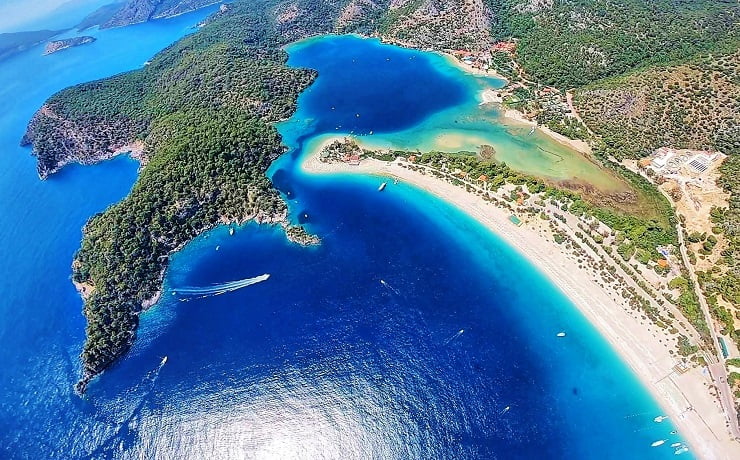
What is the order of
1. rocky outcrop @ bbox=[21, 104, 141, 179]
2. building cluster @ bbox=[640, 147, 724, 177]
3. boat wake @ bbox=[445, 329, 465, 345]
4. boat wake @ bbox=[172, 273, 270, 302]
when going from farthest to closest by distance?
rocky outcrop @ bbox=[21, 104, 141, 179], building cluster @ bbox=[640, 147, 724, 177], boat wake @ bbox=[172, 273, 270, 302], boat wake @ bbox=[445, 329, 465, 345]

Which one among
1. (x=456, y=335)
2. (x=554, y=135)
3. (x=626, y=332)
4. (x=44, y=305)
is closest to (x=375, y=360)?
(x=456, y=335)

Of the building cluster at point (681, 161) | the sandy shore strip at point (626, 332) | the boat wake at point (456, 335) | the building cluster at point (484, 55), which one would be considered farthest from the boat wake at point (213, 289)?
the building cluster at point (484, 55)

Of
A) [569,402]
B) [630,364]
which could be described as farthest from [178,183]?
[630,364]

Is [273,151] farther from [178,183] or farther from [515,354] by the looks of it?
[515,354]

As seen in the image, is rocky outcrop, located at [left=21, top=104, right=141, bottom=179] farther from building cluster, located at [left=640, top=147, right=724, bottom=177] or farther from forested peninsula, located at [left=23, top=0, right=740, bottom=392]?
building cluster, located at [left=640, top=147, right=724, bottom=177]

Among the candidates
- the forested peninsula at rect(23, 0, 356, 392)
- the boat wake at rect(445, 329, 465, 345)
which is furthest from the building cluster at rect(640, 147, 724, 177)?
the forested peninsula at rect(23, 0, 356, 392)

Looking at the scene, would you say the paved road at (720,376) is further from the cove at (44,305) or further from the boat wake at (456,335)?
the cove at (44,305)

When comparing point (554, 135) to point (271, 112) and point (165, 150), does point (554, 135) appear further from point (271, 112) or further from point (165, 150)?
point (165, 150)
